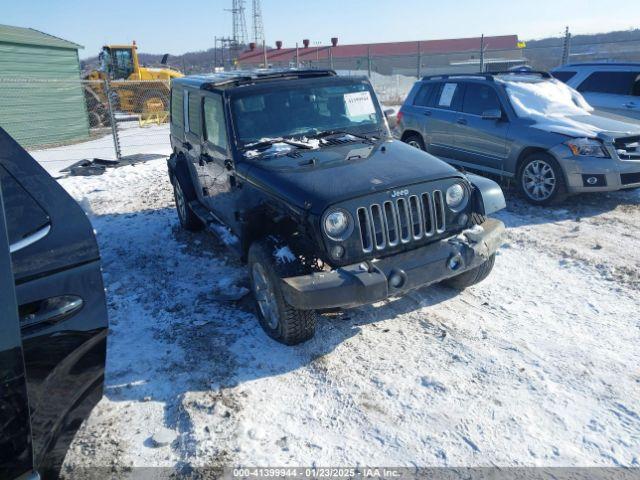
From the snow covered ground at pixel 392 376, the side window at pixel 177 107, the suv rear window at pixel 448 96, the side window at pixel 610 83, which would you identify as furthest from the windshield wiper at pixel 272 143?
the side window at pixel 610 83

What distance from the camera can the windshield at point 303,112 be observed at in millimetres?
4684

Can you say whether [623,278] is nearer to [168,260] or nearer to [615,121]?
[615,121]

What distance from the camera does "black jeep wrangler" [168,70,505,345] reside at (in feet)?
11.7

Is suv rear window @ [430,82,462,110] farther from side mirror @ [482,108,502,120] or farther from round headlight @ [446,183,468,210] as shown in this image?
round headlight @ [446,183,468,210]

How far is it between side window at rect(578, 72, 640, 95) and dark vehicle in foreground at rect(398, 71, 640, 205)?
257 cm

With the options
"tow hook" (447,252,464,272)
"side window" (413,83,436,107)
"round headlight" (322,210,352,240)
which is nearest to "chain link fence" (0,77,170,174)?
"side window" (413,83,436,107)

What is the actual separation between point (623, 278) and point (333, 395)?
3214 mm

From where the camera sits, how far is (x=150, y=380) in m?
3.64

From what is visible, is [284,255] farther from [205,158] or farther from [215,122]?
[205,158]

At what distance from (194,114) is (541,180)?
467 cm

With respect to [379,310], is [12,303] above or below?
above

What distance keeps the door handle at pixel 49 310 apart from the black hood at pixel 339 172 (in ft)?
5.92

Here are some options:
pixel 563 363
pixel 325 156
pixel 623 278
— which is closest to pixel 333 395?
pixel 563 363

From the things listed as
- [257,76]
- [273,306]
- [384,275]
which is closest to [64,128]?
[257,76]
